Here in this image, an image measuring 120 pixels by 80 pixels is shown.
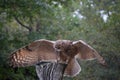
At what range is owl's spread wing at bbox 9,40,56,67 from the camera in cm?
111

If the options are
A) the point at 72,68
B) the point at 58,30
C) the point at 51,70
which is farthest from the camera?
the point at 58,30

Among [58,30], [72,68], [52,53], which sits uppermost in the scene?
[52,53]

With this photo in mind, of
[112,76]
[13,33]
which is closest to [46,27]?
[13,33]

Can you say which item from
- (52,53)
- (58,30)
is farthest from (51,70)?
(58,30)

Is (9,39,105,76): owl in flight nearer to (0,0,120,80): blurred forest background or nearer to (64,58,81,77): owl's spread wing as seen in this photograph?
(64,58,81,77): owl's spread wing

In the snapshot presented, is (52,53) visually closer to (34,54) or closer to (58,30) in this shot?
(34,54)

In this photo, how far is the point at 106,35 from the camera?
204 inches

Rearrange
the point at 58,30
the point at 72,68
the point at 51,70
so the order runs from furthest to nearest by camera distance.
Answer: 1. the point at 58,30
2. the point at 72,68
3. the point at 51,70

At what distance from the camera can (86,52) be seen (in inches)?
44.1

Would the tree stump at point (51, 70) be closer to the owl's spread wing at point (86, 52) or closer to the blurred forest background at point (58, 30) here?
the owl's spread wing at point (86, 52)

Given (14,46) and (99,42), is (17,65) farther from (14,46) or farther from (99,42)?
(99,42)

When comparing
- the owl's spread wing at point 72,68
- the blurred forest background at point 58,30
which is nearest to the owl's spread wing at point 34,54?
the owl's spread wing at point 72,68

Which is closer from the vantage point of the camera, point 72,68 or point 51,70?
point 51,70

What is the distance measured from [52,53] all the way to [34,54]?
0.08m
